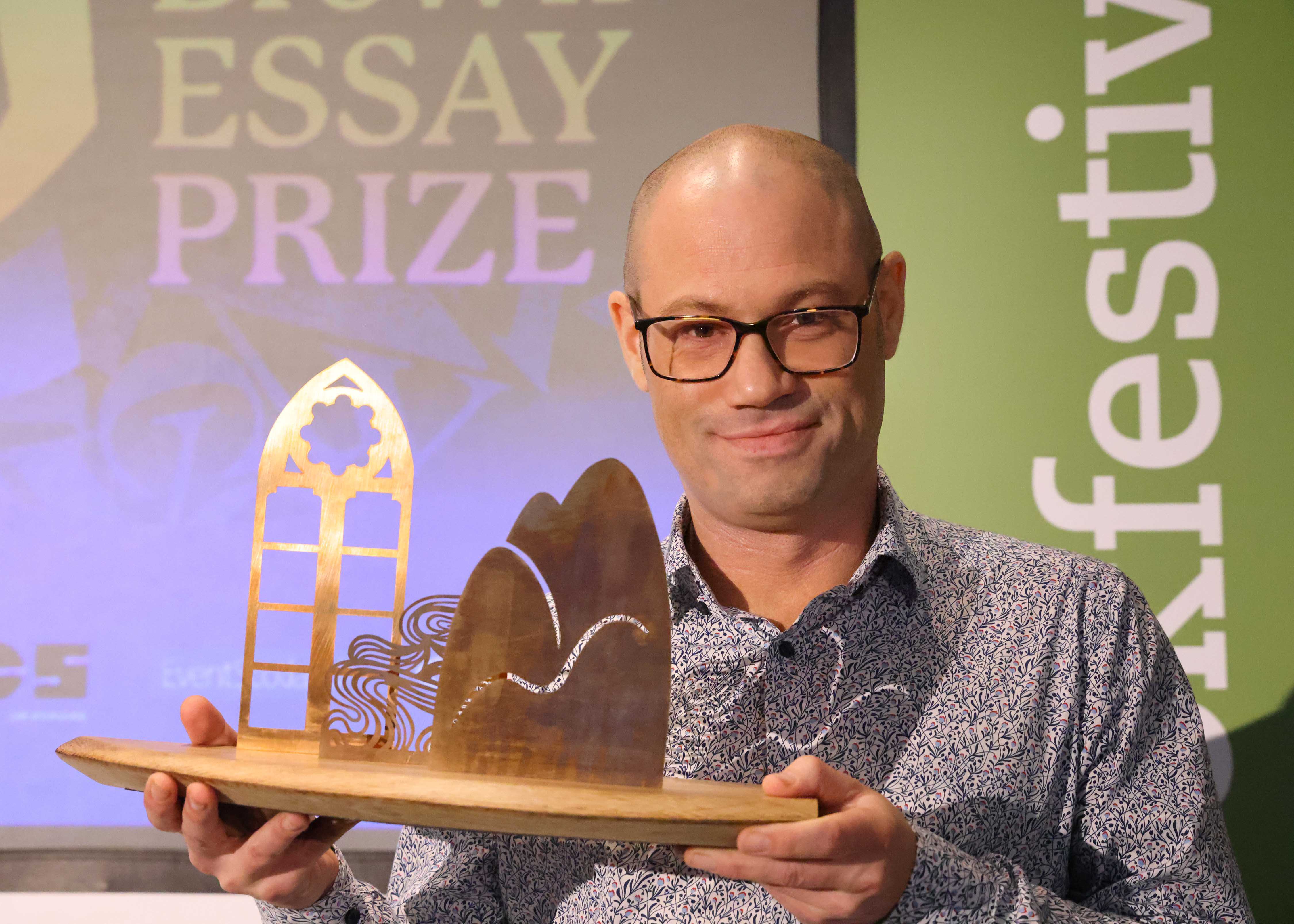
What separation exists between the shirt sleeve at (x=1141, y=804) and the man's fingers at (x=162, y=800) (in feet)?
2.42

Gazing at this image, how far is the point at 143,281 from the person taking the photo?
7.46ft

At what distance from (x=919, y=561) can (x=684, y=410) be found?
1.07ft

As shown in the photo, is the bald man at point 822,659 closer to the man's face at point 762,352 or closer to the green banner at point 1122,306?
the man's face at point 762,352

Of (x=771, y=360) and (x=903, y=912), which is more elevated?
(x=771, y=360)

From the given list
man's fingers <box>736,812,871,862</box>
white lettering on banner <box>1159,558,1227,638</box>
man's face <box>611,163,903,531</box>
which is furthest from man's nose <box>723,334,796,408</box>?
white lettering on banner <box>1159,558,1227,638</box>

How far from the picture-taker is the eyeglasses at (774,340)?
1.12 m

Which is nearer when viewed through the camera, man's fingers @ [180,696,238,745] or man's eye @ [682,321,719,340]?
man's fingers @ [180,696,238,745]

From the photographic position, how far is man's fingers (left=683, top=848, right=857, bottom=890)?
0.78 metres

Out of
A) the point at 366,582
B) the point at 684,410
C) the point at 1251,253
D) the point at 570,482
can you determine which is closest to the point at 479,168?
the point at 570,482

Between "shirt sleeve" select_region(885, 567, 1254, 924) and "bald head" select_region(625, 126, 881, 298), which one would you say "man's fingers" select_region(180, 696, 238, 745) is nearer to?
"bald head" select_region(625, 126, 881, 298)

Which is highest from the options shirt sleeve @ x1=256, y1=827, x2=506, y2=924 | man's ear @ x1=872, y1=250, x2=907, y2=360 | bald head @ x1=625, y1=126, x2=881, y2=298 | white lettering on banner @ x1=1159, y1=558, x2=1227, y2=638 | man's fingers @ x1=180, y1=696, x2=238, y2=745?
bald head @ x1=625, y1=126, x2=881, y2=298

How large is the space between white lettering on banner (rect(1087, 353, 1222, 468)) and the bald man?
37.2 inches

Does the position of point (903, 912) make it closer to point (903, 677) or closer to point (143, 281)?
point (903, 677)

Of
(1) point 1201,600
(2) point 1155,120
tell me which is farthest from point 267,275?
(1) point 1201,600
